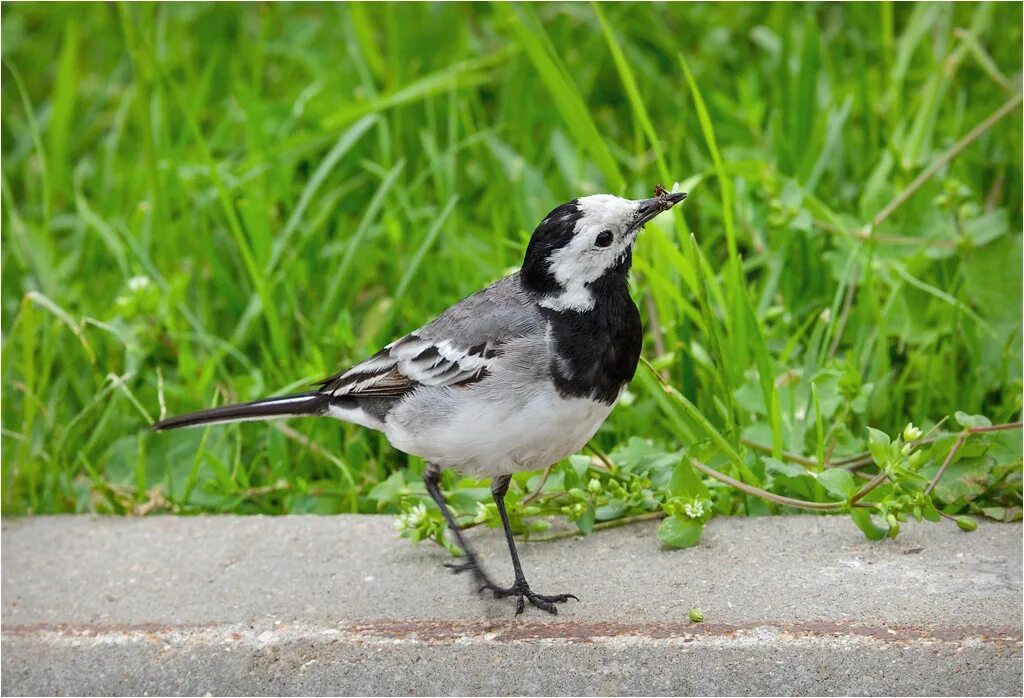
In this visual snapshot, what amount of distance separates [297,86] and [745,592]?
416cm

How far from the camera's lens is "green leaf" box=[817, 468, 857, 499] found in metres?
3.30

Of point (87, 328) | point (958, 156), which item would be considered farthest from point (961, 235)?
point (87, 328)

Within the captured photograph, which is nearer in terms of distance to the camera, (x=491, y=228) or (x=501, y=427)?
(x=501, y=427)

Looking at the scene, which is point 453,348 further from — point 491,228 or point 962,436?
point 491,228

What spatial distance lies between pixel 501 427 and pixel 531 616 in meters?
0.47

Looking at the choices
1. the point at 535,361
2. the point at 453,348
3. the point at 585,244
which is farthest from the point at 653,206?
the point at 453,348

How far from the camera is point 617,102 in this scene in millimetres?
5996

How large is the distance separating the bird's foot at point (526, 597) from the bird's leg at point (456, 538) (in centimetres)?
3

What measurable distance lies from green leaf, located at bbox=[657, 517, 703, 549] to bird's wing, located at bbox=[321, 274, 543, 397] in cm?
64

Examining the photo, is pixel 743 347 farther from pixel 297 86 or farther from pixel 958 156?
pixel 297 86

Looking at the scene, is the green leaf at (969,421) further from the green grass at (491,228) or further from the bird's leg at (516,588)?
the bird's leg at (516,588)

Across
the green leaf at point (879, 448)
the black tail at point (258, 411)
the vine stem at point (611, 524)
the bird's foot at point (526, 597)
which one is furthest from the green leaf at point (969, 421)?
the black tail at point (258, 411)

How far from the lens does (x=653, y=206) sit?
313 cm

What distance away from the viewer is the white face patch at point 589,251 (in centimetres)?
314
